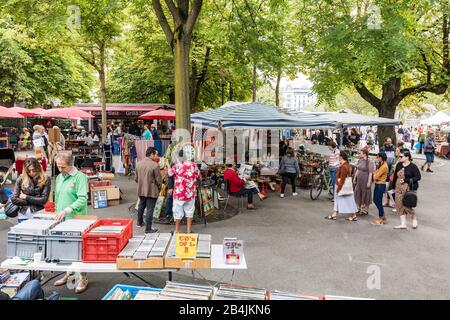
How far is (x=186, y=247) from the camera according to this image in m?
4.48

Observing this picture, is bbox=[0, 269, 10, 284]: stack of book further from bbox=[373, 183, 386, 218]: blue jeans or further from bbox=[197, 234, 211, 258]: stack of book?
bbox=[373, 183, 386, 218]: blue jeans

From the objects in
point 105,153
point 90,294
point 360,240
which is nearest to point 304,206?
point 360,240

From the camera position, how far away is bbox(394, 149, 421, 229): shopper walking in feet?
28.8

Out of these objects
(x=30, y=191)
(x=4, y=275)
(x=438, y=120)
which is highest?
(x=438, y=120)

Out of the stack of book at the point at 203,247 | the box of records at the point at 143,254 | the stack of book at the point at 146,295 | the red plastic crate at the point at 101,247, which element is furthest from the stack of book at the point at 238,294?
the red plastic crate at the point at 101,247

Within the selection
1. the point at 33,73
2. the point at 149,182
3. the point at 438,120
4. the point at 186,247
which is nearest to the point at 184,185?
the point at 149,182

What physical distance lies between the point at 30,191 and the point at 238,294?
4043mm

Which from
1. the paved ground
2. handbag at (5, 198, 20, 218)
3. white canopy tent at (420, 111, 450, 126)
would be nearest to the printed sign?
the paved ground

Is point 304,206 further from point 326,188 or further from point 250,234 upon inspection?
point 250,234

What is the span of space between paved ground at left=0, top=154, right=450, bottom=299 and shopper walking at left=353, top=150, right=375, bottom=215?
0.38 meters

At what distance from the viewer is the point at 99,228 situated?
4727 millimetres

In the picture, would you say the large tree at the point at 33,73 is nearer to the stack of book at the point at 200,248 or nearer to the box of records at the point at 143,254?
the box of records at the point at 143,254

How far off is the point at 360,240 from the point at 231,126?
4.78 metres

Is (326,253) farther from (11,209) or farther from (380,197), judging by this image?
(11,209)
